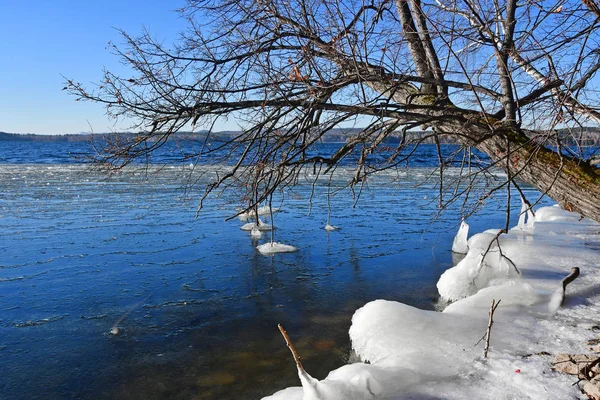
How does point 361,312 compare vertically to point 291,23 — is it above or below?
below

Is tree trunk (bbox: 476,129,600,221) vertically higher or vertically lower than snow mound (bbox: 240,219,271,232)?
higher

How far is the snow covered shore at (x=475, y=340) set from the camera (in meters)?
3.22

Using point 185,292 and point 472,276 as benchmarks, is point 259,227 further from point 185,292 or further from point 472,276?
point 472,276

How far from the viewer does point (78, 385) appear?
4184mm

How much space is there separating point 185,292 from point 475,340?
3.88 metres

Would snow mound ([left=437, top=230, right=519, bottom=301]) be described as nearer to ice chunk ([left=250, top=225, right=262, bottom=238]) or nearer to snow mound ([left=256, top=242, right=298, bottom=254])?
snow mound ([left=256, top=242, right=298, bottom=254])

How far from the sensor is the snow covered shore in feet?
10.6

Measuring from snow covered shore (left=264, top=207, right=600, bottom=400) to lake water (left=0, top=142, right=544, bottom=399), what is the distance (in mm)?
584

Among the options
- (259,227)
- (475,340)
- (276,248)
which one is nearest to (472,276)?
(475,340)

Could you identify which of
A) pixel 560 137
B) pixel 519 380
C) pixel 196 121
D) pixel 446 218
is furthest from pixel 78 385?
pixel 446 218

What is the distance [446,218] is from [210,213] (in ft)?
20.0

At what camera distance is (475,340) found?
13.4ft

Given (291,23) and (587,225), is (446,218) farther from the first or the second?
(291,23)

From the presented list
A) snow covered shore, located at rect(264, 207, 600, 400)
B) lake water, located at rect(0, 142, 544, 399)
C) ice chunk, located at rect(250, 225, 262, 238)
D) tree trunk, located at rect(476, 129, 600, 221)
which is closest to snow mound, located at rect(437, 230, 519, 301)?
snow covered shore, located at rect(264, 207, 600, 400)
